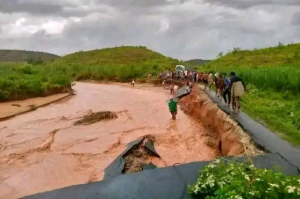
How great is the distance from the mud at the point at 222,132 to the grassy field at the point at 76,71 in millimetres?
17271

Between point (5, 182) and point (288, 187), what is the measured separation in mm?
10044

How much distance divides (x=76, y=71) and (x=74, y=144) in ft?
179

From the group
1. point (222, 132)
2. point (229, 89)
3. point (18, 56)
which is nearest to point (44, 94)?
point (229, 89)

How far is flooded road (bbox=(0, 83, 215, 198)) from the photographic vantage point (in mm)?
12336

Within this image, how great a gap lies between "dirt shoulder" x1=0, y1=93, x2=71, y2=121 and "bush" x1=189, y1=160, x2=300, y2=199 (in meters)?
21.6

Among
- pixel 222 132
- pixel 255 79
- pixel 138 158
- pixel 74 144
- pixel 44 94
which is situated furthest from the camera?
pixel 44 94

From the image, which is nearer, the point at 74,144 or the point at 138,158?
the point at 138,158

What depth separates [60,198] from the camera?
710cm

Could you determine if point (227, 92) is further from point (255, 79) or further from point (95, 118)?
point (95, 118)

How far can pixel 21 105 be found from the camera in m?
30.0

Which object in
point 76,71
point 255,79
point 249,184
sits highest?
point 255,79

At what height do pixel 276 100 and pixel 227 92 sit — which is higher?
pixel 227 92

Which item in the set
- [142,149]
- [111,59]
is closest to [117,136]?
[142,149]

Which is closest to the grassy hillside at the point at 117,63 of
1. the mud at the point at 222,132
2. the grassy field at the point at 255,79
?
the grassy field at the point at 255,79
